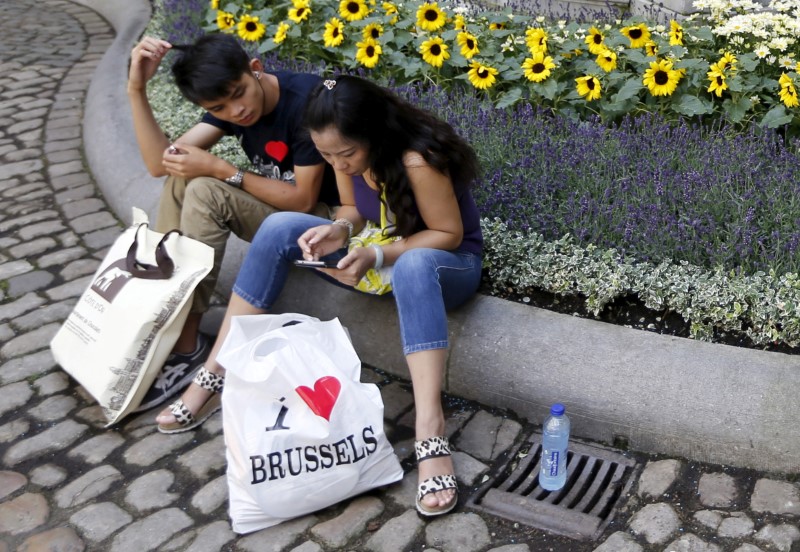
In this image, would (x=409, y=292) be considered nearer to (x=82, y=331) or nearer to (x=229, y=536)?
(x=229, y=536)

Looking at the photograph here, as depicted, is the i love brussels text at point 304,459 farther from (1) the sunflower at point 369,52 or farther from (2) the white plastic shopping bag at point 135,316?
(1) the sunflower at point 369,52

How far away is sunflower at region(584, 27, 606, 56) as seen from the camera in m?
4.45

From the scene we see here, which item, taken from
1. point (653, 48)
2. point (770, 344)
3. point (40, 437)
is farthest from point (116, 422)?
point (653, 48)

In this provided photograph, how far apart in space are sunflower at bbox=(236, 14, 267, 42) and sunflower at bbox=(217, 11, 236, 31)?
9.3 inches

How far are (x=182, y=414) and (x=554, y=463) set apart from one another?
4.11 feet

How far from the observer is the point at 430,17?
4.77 m

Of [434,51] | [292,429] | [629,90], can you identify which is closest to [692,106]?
[629,90]

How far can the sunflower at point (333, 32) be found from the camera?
497 centimetres

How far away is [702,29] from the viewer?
4566 mm

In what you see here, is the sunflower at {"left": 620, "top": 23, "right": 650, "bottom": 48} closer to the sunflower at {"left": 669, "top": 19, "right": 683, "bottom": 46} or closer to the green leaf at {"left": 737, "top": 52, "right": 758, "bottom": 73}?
the sunflower at {"left": 669, "top": 19, "right": 683, "bottom": 46}

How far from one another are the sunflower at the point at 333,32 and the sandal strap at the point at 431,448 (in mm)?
2624

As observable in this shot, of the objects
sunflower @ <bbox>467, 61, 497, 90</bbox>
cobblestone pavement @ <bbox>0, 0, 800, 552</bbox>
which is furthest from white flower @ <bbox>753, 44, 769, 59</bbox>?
cobblestone pavement @ <bbox>0, 0, 800, 552</bbox>

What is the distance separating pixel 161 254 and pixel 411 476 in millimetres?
1122

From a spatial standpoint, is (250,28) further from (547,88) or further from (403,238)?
(403,238)
